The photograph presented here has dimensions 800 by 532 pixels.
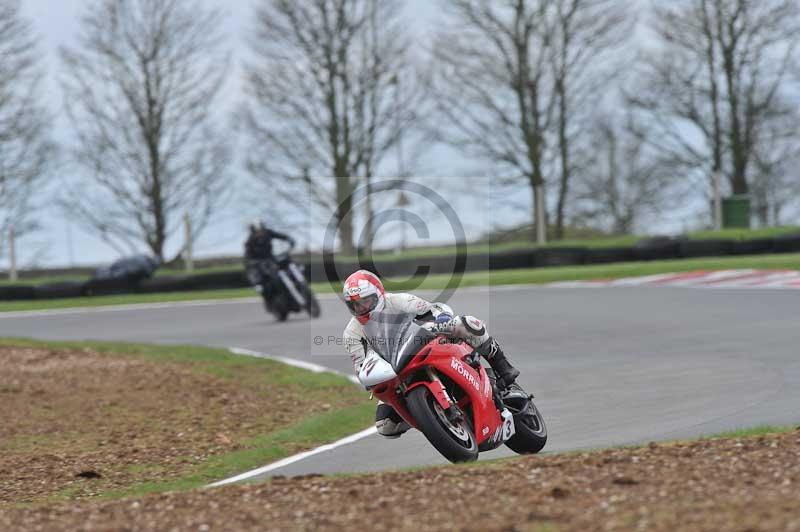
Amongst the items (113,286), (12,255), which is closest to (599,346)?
(113,286)

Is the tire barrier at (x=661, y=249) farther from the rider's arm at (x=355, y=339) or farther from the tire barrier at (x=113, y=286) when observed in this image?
the rider's arm at (x=355, y=339)

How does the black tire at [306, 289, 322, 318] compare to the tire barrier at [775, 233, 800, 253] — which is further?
the tire barrier at [775, 233, 800, 253]

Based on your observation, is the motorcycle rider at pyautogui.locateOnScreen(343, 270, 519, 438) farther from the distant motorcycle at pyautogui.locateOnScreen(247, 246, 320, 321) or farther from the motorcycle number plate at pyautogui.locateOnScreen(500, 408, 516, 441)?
the distant motorcycle at pyautogui.locateOnScreen(247, 246, 320, 321)

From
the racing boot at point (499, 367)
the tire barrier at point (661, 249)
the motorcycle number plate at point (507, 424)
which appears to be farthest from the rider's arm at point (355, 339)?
the tire barrier at point (661, 249)

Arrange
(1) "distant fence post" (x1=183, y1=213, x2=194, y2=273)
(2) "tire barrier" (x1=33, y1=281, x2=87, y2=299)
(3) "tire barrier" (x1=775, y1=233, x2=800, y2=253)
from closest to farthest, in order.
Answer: (3) "tire barrier" (x1=775, y1=233, x2=800, y2=253), (2) "tire barrier" (x1=33, y1=281, x2=87, y2=299), (1) "distant fence post" (x1=183, y1=213, x2=194, y2=273)

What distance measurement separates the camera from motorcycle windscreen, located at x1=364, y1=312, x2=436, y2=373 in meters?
7.54

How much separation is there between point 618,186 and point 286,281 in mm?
31585

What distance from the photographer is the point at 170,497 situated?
6.57 meters

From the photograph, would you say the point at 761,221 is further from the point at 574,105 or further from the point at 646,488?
the point at 646,488

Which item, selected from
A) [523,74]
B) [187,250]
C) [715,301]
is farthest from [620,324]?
[523,74]

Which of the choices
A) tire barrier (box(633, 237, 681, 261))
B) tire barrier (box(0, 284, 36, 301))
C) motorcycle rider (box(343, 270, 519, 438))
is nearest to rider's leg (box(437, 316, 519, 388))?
motorcycle rider (box(343, 270, 519, 438))

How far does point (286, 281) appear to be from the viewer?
19906 millimetres

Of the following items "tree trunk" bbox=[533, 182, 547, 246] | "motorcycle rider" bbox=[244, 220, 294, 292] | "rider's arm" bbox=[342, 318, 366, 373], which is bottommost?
"rider's arm" bbox=[342, 318, 366, 373]

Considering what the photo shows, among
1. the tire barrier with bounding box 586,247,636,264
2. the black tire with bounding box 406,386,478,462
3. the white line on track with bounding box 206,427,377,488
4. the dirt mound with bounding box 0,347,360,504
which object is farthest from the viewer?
the tire barrier with bounding box 586,247,636,264
